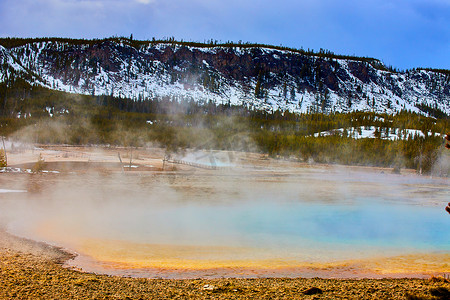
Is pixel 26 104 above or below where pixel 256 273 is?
above

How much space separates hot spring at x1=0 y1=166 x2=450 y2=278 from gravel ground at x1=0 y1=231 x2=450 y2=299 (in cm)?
151

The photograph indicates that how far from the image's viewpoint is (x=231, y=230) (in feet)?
60.9

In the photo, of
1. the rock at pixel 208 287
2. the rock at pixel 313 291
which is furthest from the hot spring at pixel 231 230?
the rock at pixel 313 291

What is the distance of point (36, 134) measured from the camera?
289 feet

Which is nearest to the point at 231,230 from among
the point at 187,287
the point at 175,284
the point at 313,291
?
the point at 175,284

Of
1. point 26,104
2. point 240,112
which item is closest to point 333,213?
point 26,104

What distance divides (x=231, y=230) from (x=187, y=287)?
9.14 meters

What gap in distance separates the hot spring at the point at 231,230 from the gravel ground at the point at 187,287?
151cm

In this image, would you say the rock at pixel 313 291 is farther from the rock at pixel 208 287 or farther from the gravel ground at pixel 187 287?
the rock at pixel 208 287

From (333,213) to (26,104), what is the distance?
12572cm

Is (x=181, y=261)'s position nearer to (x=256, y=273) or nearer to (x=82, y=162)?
(x=256, y=273)

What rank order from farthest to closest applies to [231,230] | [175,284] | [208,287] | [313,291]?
1. [231,230]
2. [175,284]
3. [208,287]
4. [313,291]

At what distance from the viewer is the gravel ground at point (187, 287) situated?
8.72 meters

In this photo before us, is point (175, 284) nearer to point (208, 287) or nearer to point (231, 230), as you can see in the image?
point (208, 287)
